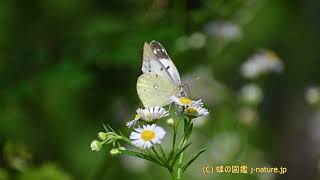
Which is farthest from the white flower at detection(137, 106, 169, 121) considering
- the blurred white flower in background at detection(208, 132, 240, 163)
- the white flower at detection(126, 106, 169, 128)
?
the blurred white flower in background at detection(208, 132, 240, 163)

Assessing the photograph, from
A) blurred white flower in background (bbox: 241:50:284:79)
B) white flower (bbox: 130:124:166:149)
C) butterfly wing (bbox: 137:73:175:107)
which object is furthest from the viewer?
blurred white flower in background (bbox: 241:50:284:79)

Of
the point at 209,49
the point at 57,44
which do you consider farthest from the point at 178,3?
the point at 57,44

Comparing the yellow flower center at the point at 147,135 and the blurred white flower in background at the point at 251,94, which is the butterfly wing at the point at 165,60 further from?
the blurred white flower in background at the point at 251,94

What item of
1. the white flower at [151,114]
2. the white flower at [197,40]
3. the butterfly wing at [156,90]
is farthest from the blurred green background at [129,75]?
the white flower at [151,114]

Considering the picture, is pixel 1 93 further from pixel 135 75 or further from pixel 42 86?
pixel 135 75

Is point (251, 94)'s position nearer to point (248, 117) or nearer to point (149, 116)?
point (248, 117)

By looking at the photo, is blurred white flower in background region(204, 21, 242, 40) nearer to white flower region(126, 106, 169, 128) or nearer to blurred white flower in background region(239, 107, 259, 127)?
blurred white flower in background region(239, 107, 259, 127)
